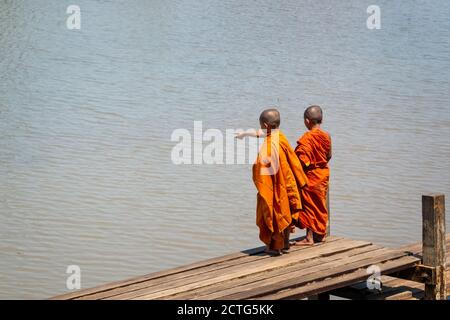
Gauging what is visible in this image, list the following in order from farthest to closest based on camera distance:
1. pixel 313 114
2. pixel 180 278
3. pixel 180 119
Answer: pixel 180 119, pixel 313 114, pixel 180 278

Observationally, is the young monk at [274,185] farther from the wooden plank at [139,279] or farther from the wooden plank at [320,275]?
the wooden plank at [320,275]

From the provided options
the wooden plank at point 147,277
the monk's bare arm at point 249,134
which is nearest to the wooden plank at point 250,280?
the wooden plank at point 147,277

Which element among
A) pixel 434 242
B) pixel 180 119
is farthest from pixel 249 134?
pixel 180 119

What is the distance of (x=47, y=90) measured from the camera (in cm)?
1695

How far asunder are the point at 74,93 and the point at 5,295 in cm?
820

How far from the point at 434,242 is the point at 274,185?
1295mm

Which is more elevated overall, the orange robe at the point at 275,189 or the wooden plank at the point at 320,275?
the orange robe at the point at 275,189

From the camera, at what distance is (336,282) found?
693cm

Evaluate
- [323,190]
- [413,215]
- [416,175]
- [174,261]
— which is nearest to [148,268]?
[174,261]

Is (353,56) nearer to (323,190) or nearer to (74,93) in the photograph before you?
(74,93)

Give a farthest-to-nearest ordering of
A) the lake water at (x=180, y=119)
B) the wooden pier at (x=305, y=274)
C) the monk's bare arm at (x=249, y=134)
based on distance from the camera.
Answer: the lake water at (x=180, y=119), the monk's bare arm at (x=249, y=134), the wooden pier at (x=305, y=274)

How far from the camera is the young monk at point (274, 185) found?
7.34 metres

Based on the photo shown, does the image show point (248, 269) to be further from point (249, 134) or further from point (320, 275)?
point (249, 134)

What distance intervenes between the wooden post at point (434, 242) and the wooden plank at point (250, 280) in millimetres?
438
